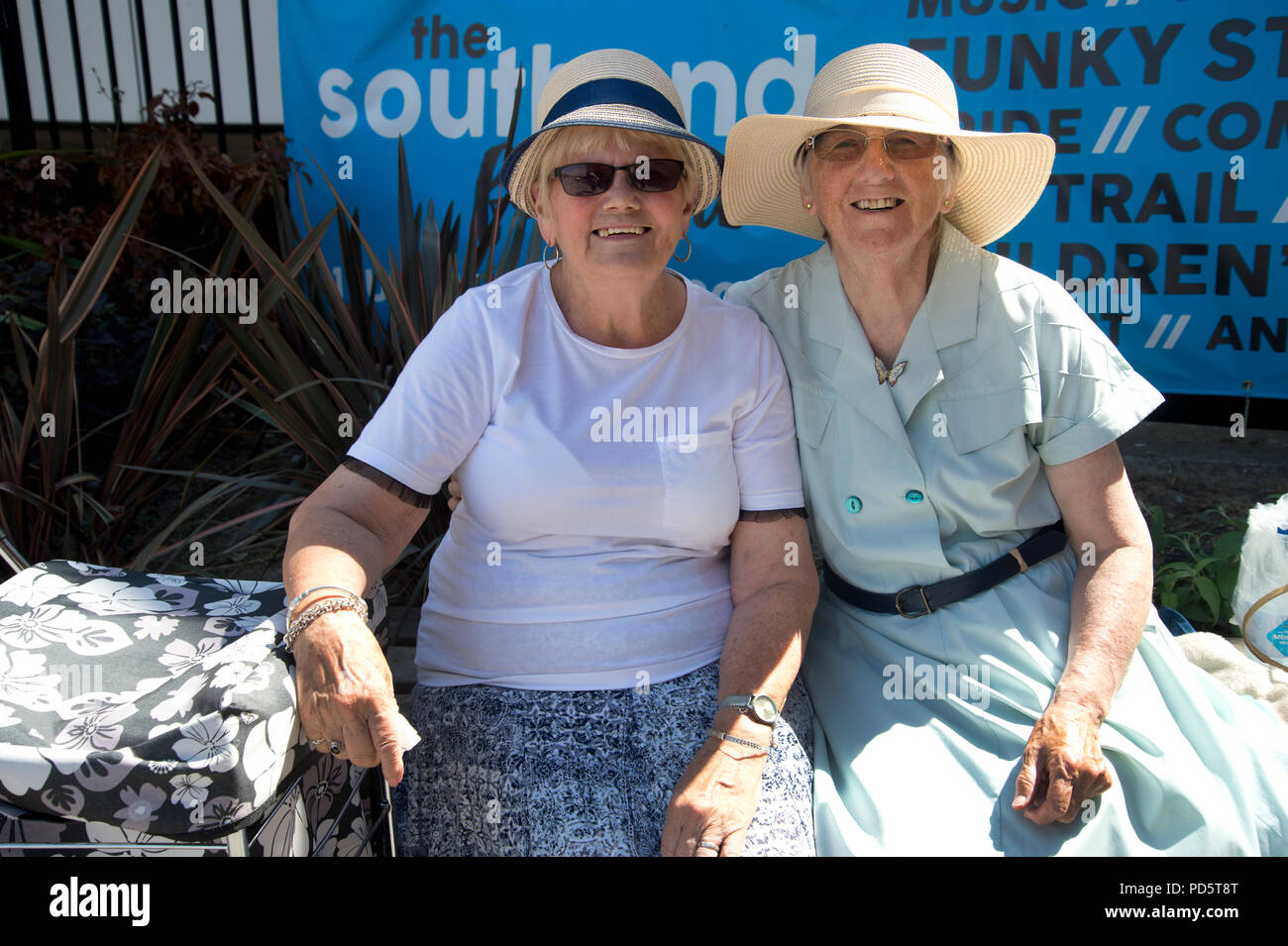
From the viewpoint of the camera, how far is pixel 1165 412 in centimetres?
375

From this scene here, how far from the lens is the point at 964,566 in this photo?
6.77 feet

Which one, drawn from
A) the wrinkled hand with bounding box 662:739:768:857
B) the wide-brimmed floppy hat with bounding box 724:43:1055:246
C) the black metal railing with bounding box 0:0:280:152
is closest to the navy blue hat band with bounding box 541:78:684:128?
the wide-brimmed floppy hat with bounding box 724:43:1055:246

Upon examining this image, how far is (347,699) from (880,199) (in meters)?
1.38

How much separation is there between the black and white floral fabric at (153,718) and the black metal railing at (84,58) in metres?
2.92

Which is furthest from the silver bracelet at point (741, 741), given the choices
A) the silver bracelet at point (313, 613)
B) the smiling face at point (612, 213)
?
the smiling face at point (612, 213)

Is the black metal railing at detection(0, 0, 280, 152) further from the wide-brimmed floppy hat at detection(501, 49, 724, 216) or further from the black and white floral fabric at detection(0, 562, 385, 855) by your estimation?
the black and white floral fabric at detection(0, 562, 385, 855)

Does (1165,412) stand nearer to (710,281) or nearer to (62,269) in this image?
(710,281)

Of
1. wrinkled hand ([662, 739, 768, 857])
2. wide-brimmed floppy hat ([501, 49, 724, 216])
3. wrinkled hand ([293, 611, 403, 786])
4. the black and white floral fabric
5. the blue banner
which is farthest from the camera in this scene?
the blue banner

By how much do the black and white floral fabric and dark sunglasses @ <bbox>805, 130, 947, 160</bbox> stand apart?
4.18 feet

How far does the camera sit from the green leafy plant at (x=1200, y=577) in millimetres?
2916

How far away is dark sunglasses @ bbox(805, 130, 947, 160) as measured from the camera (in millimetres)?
2070

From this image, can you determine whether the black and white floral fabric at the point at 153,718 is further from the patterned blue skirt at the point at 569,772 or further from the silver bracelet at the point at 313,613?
the patterned blue skirt at the point at 569,772

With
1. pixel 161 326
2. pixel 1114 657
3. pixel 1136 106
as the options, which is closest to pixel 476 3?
pixel 161 326
